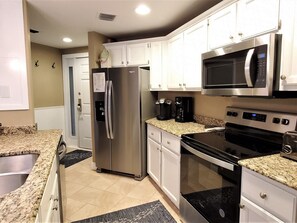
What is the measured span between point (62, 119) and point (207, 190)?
156 inches

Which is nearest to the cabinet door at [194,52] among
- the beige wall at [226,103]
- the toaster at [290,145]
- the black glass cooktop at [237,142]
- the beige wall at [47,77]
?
the beige wall at [226,103]

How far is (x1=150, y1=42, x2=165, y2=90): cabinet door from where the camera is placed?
9.73 feet

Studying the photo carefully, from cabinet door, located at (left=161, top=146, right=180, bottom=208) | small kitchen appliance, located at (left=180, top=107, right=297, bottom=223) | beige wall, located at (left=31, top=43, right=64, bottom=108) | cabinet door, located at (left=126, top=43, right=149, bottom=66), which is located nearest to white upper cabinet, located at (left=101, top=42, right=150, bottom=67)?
cabinet door, located at (left=126, top=43, right=149, bottom=66)

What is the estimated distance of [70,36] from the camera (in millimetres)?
3500

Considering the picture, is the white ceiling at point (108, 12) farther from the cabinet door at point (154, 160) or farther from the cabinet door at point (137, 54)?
the cabinet door at point (154, 160)

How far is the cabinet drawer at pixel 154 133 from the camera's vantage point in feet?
8.32

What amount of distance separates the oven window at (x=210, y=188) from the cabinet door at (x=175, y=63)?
1.09 m

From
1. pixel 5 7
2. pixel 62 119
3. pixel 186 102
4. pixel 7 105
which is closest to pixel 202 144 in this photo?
pixel 186 102

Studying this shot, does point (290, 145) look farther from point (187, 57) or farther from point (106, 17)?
point (106, 17)

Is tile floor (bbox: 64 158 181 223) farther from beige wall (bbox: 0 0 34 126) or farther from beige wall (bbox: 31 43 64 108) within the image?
beige wall (bbox: 31 43 64 108)

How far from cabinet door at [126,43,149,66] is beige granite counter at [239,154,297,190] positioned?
87.7 inches

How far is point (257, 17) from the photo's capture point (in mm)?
1487

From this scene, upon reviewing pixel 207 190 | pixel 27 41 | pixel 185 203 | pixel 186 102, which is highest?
pixel 27 41

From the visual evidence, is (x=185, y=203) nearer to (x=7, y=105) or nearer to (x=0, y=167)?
(x=0, y=167)
